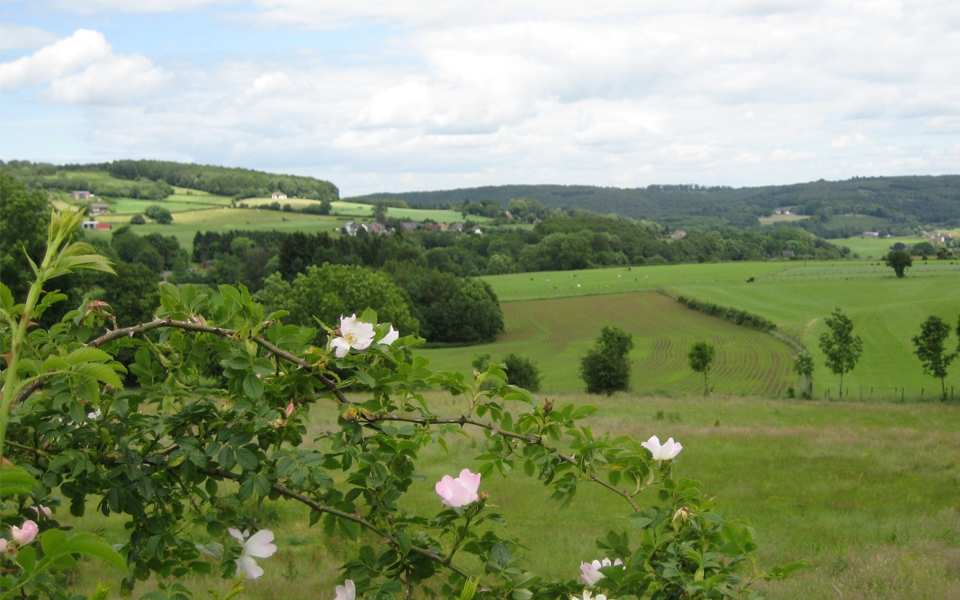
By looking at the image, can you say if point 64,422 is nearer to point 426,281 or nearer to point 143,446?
point 143,446

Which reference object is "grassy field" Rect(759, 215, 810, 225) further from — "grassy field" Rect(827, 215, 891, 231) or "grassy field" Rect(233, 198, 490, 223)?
"grassy field" Rect(233, 198, 490, 223)

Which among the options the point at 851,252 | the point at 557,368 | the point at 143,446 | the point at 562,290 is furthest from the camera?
the point at 851,252

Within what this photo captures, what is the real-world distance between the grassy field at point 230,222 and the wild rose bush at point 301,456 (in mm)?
89552

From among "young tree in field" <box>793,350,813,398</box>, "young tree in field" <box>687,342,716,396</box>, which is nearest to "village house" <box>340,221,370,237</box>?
"young tree in field" <box>687,342,716,396</box>

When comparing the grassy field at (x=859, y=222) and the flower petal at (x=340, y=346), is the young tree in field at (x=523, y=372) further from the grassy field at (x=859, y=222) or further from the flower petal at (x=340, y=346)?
the grassy field at (x=859, y=222)

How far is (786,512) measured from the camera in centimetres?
1016

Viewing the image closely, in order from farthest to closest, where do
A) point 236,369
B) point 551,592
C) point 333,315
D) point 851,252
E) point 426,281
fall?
point 851,252 < point 426,281 < point 333,315 < point 551,592 < point 236,369

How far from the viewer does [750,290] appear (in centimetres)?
8094

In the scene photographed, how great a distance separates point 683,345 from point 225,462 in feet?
201

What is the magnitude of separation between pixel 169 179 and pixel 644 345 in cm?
10114

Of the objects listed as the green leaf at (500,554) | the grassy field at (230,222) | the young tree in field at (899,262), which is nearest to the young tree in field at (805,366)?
the young tree in field at (899,262)

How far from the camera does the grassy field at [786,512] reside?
683cm

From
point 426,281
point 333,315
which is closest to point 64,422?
point 333,315

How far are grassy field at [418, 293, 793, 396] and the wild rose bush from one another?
35854 mm
